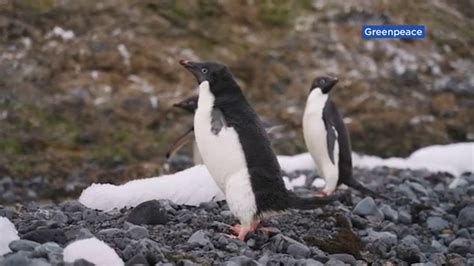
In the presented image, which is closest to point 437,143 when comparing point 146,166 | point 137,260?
point 146,166

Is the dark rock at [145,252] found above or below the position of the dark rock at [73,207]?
above

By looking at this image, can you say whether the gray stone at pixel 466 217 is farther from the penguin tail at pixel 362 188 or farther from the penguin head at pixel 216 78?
the penguin head at pixel 216 78

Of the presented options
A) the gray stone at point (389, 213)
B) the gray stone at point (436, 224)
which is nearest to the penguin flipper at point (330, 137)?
the gray stone at point (389, 213)

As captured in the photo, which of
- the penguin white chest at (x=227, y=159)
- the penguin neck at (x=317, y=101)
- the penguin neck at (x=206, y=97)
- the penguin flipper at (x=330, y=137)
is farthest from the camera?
the penguin neck at (x=317, y=101)

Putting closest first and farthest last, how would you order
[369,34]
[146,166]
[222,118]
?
[222,118] < [146,166] < [369,34]

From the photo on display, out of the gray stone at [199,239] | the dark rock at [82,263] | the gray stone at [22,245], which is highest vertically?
the dark rock at [82,263]

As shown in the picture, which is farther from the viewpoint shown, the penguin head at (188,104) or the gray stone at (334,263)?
the penguin head at (188,104)

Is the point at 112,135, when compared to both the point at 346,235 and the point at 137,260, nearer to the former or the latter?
the point at 346,235

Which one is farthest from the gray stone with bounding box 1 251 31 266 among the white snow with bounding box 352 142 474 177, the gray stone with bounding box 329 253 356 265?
the white snow with bounding box 352 142 474 177

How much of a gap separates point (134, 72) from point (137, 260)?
7.46 metres

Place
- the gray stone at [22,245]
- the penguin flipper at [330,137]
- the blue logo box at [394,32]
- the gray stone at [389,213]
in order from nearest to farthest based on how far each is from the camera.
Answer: the gray stone at [22,245], the gray stone at [389,213], the penguin flipper at [330,137], the blue logo box at [394,32]

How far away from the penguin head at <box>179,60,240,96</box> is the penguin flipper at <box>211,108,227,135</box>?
0.18 m

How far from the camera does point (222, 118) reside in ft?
13.3

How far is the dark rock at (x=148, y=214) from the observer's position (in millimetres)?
3965
